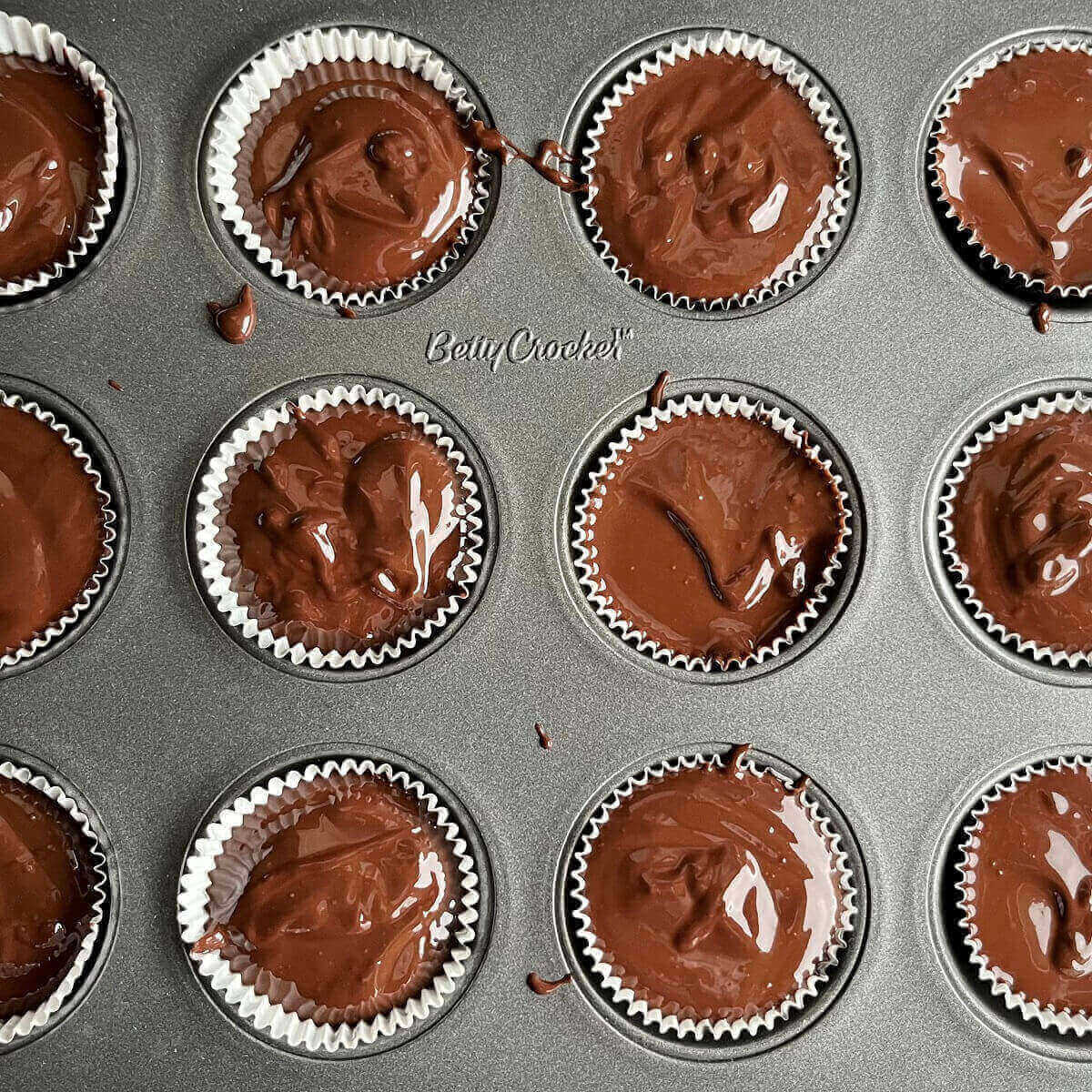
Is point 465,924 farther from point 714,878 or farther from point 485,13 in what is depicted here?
point 485,13

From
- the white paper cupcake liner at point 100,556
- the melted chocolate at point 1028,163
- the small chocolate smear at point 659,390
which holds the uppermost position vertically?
the melted chocolate at point 1028,163

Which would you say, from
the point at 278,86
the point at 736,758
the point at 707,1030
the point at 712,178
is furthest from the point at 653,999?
the point at 278,86

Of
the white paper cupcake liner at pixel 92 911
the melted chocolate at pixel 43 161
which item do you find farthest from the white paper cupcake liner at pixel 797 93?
the white paper cupcake liner at pixel 92 911

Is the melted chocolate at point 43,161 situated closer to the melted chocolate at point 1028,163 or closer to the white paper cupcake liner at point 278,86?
the white paper cupcake liner at point 278,86

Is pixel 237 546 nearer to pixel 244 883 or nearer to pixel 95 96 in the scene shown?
pixel 244 883

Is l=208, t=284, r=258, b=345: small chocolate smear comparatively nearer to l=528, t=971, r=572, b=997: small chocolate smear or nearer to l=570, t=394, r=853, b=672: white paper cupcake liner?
l=570, t=394, r=853, b=672: white paper cupcake liner

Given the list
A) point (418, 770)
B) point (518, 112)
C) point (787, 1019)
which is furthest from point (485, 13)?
point (787, 1019)

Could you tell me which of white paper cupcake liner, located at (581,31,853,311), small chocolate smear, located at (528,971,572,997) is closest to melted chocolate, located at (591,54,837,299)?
white paper cupcake liner, located at (581,31,853,311)

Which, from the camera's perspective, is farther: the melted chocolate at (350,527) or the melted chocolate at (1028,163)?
the melted chocolate at (1028,163)
